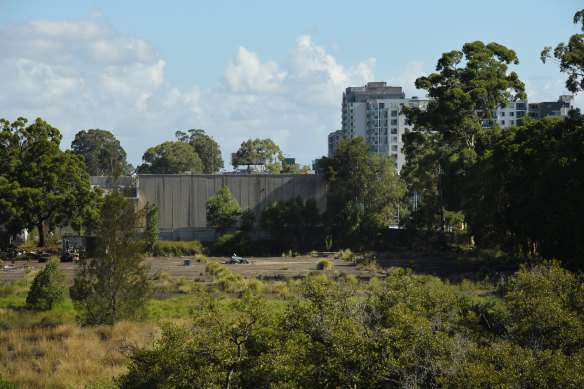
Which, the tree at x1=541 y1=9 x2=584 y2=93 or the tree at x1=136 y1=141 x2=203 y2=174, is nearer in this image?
the tree at x1=541 y1=9 x2=584 y2=93

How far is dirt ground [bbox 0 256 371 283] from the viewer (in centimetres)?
4538

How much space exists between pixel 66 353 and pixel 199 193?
50100 mm

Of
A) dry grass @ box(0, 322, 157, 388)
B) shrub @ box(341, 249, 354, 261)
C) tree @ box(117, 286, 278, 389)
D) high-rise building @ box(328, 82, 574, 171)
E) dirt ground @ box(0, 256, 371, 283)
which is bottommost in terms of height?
dry grass @ box(0, 322, 157, 388)

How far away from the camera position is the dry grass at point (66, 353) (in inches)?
736

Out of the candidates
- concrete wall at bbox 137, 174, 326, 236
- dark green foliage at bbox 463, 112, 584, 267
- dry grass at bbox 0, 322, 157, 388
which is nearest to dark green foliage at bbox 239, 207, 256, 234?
concrete wall at bbox 137, 174, 326, 236

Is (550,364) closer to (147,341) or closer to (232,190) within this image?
(147,341)

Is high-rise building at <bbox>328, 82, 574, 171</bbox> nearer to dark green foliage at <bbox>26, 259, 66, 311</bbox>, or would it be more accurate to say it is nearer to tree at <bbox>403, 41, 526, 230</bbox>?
tree at <bbox>403, 41, 526, 230</bbox>

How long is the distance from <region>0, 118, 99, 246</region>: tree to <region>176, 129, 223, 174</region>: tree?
77.2m

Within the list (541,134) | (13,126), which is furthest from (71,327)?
(13,126)

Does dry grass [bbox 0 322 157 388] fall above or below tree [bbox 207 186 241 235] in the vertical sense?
below

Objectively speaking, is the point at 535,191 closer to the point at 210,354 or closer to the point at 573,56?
the point at 573,56

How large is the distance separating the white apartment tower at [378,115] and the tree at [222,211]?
72083mm

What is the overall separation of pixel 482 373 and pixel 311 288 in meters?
5.51

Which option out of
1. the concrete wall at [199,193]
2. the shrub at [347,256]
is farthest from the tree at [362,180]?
the shrub at [347,256]
